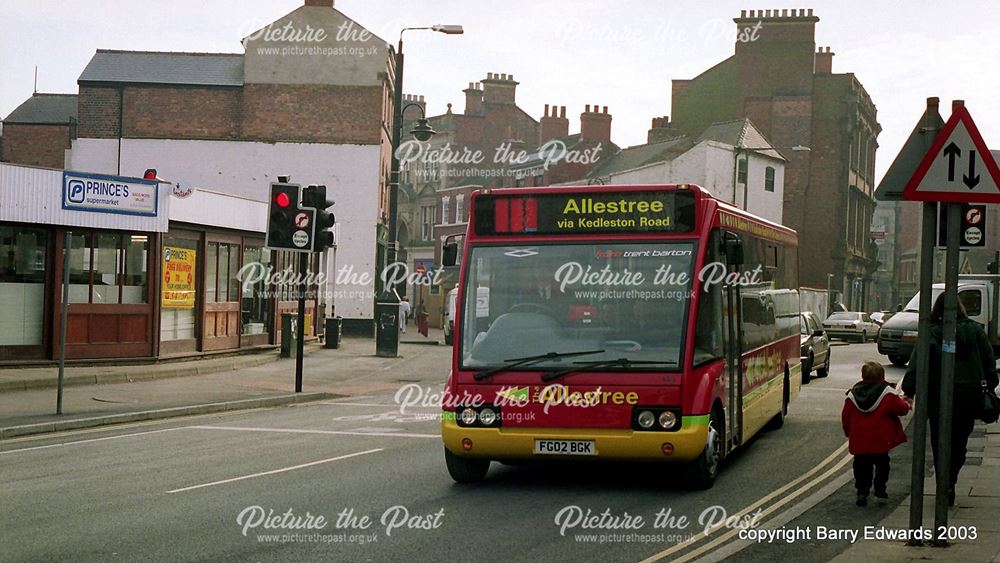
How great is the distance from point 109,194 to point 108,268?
1.51m

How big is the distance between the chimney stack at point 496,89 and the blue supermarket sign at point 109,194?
2283 inches

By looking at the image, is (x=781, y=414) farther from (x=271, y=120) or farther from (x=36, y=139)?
(x=36, y=139)

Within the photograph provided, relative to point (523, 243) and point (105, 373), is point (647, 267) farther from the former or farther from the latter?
point (105, 373)

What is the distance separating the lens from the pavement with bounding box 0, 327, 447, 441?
1555cm

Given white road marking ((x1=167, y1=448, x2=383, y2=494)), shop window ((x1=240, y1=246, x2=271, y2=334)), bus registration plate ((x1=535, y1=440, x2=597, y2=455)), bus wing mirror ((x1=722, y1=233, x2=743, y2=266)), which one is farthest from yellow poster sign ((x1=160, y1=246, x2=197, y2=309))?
bus wing mirror ((x1=722, y1=233, x2=743, y2=266))

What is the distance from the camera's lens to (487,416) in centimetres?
980

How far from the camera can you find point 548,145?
6825cm

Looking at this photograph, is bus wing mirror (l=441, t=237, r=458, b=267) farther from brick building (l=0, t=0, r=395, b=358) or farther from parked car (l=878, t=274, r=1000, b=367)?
brick building (l=0, t=0, r=395, b=358)

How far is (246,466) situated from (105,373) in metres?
10.2

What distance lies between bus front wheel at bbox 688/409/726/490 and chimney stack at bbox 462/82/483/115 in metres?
71.0

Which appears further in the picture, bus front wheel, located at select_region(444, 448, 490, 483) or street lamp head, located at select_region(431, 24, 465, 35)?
street lamp head, located at select_region(431, 24, 465, 35)

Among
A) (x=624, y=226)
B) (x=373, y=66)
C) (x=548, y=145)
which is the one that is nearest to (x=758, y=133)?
(x=548, y=145)

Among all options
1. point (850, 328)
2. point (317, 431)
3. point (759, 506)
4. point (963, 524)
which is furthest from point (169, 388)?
Answer: point (850, 328)

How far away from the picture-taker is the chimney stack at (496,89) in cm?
7938
